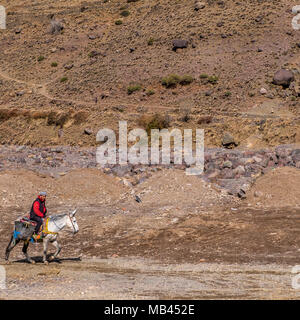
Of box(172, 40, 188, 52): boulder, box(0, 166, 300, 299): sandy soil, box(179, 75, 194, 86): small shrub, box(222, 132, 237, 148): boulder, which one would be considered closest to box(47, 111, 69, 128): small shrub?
box(179, 75, 194, 86): small shrub

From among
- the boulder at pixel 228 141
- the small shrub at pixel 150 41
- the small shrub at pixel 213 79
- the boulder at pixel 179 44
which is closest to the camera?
the boulder at pixel 228 141

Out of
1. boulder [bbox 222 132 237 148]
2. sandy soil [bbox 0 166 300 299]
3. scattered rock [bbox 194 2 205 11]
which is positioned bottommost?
sandy soil [bbox 0 166 300 299]

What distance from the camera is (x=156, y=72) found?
53.9 meters

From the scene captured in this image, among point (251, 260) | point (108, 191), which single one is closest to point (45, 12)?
point (108, 191)

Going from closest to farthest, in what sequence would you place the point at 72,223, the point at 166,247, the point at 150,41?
the point at 72,223 → the point at 166,247 → the point at 150,41

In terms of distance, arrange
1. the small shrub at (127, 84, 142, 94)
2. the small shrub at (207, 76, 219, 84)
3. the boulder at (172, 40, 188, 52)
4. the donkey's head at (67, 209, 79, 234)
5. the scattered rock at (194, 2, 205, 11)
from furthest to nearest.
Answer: the scattered rock at (194, 2, 205, 11) < the boulder at (172, 40, 188, 52) < the small shrub at (127, 84, 142, 94) < the small shrub at (207, 76, 219, 84) < the donkey's head at (67, 209, 79, 234)

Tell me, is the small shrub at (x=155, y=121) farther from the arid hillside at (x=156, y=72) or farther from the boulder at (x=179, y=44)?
the boulder at (x=179, y=44)

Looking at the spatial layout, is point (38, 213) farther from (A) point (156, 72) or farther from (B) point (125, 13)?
(B) point (125, 13)

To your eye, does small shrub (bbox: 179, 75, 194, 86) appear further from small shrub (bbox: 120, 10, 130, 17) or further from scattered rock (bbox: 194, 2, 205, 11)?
small shrub (bbox: 120, 10, 130, 17)

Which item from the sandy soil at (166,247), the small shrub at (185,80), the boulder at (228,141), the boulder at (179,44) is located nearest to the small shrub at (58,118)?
the small shrub at (185,80)

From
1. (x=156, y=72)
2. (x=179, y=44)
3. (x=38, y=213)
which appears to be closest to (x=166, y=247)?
(x=38, y=213)

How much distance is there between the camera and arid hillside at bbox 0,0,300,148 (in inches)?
1805

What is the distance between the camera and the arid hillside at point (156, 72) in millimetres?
45844

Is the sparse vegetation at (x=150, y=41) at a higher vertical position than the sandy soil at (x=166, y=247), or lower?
higher
